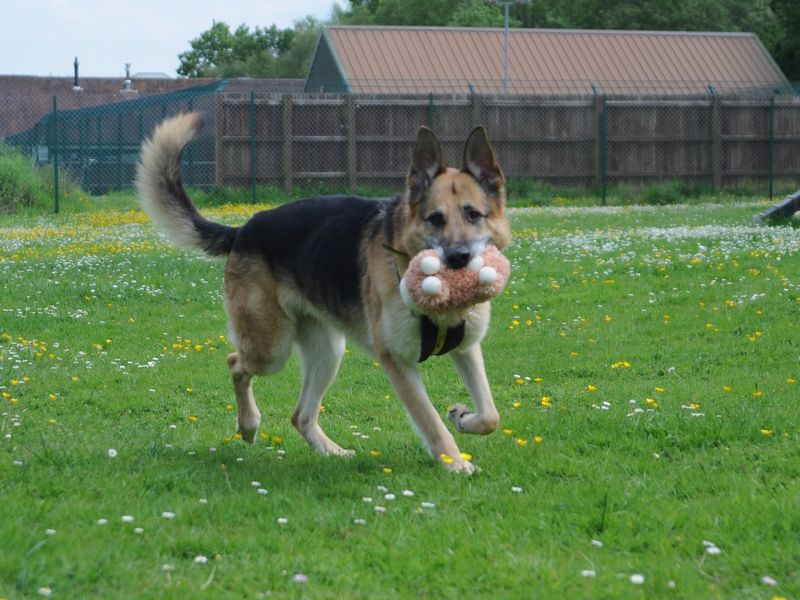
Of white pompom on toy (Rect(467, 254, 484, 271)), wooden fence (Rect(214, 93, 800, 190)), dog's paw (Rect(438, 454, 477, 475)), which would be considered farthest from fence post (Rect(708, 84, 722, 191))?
dog's paw (Rect(438, 454, 477, 475))

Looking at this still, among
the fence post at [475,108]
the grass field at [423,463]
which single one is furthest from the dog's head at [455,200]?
the fence post at [475,108]

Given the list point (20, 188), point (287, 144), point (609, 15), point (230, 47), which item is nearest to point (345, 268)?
point (20, 188)

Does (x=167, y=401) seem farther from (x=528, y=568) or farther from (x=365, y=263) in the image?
(x=528, y=568)

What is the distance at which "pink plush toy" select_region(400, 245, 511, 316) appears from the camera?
16.9ft

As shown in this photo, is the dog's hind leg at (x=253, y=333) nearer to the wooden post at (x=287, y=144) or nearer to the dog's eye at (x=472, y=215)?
the dog's eye at (x=472, y=215)

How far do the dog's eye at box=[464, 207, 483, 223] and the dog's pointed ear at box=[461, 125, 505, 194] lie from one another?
7.4 inches

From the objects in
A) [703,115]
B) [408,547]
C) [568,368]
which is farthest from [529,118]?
[408,547]

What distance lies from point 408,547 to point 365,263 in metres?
2.22

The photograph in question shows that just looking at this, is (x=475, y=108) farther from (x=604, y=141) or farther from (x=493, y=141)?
(x=604, y=141)

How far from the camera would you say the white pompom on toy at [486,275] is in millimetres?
5227

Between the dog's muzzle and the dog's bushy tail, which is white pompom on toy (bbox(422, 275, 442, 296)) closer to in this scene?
the dog's muzzle

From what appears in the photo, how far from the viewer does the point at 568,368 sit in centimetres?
819

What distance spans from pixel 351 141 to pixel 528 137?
4918mm

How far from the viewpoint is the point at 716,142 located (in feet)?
92.0
